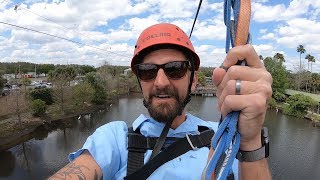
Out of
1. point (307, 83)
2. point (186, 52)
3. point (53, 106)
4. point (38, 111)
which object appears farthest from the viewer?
point (307, 83)

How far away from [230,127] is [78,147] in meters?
24.3

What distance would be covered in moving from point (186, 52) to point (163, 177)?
86 centimetres

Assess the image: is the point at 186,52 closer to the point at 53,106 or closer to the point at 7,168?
the point at 7,168

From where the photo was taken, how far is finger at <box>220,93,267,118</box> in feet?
3.32

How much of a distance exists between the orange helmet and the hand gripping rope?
0.85 m

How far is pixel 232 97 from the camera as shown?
3.32 feet

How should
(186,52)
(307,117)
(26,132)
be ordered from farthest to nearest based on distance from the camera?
1. (307,117)
2. (26,132)
3. (186,52)

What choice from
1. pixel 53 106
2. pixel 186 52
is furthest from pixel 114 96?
pixel 186 52

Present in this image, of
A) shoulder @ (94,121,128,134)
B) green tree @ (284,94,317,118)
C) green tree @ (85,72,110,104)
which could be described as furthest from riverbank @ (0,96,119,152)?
green tree @ (284,94,317,118)

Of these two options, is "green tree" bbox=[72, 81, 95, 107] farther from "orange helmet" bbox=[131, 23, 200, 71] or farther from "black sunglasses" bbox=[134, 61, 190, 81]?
"black sunglasses" bbox=[134, 61, 190, 81]

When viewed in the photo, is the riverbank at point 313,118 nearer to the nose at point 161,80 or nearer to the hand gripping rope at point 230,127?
the nose at point 161,80

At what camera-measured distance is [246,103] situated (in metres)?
1.01

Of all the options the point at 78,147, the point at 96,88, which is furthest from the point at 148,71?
the point at 96,88

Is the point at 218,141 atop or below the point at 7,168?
atop
